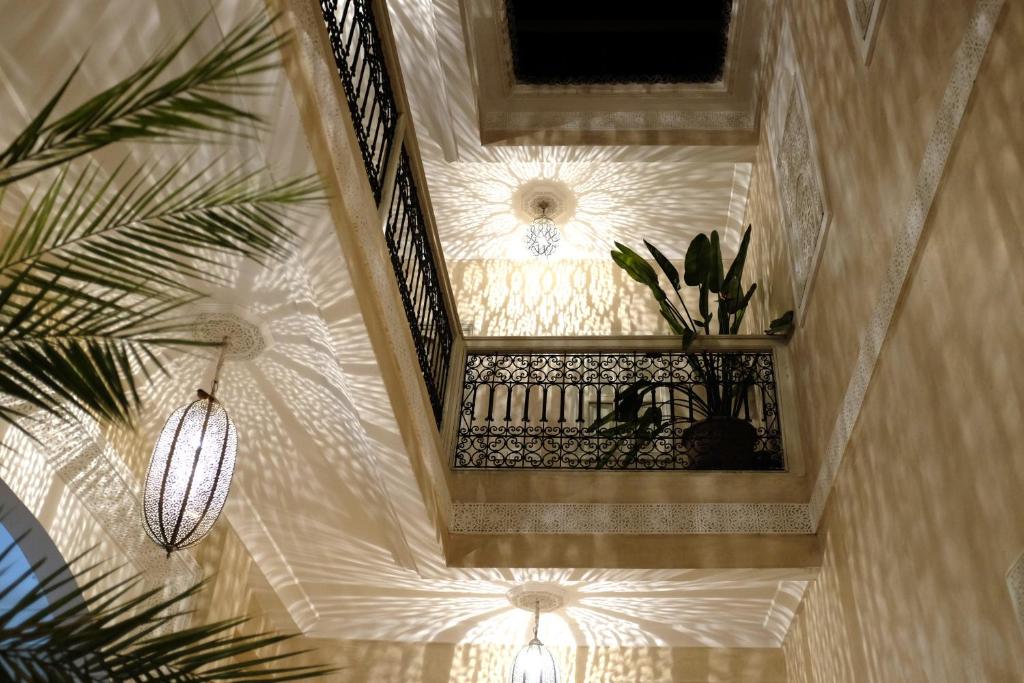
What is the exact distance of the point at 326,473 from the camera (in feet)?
17.7

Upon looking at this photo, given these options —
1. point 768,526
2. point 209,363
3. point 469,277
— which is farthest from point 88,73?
point 469,277

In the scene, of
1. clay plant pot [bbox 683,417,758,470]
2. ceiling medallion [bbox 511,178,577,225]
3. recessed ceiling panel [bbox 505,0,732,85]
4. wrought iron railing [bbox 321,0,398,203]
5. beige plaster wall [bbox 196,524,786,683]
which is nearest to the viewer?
wrought iron railing [bbox 321,0,398,203]

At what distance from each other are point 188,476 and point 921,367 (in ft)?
9.58

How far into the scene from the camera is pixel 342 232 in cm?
402

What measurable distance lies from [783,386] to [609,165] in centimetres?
315

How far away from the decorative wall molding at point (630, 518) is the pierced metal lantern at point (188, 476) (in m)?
1.86

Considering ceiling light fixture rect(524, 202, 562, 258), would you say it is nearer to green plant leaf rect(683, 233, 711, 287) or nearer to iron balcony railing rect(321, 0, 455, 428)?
green plant leaf rect(683, 233, 711, 287)

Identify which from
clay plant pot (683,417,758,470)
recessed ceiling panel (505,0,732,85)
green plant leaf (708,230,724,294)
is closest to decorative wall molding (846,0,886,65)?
green plant leaf (708,230,724,294)

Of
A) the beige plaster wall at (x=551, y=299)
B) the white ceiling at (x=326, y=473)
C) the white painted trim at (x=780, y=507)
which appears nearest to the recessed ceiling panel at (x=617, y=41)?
the white ceiling at (x=326, y=473)

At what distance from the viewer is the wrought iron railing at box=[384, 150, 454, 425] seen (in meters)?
5.25

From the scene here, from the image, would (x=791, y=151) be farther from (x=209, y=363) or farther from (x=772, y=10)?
(x=209, y=363)

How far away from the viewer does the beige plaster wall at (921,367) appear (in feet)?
9.95

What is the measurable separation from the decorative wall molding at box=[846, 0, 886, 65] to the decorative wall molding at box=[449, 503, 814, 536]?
95.6 inches

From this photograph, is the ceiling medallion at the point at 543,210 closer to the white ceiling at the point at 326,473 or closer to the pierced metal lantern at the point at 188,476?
the white ceiling at the point at 326,473
